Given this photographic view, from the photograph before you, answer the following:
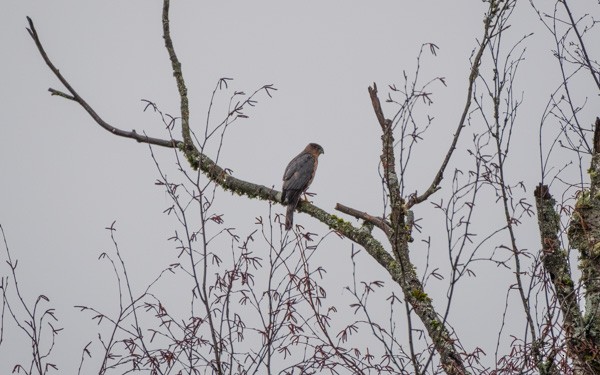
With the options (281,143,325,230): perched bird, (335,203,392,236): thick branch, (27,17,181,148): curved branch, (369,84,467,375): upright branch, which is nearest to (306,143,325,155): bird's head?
(281,143,325,230): perched bird

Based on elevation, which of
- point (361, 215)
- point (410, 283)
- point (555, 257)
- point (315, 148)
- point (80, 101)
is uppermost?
point (315, 148)

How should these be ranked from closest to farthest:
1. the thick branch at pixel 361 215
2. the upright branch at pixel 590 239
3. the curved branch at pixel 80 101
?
1. the upright branch at pixel 590 239
2. the curved branch at pixel 80 101
3. the thick branch at pixel 361 215

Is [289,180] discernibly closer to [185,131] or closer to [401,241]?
[185,131]

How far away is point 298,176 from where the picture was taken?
800 centimetres

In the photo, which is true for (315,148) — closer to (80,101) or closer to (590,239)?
(80,101)

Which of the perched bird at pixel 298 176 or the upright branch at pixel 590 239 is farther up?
the perched bird at pixel 298 176

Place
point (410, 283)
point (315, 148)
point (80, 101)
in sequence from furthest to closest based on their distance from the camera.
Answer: point (315, 148)
point (80, 101)
point (410, 283)

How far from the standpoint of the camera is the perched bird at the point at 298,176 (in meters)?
6.93

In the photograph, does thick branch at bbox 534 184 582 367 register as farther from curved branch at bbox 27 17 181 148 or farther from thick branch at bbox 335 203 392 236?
curved branch at bbox 27 17 181 148

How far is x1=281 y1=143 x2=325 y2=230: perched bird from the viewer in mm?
6927

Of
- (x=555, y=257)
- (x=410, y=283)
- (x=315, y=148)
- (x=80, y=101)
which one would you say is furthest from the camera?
(x=315, y=148)

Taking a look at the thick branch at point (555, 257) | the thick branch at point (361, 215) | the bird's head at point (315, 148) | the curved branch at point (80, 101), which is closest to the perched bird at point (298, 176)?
the bird's head at point (315, 148)

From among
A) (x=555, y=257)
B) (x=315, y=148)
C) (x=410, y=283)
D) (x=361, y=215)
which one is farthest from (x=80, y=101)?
(x=315, y=148)

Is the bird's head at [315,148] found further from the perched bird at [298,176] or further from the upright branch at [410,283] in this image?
the upright branch at [410,283]
